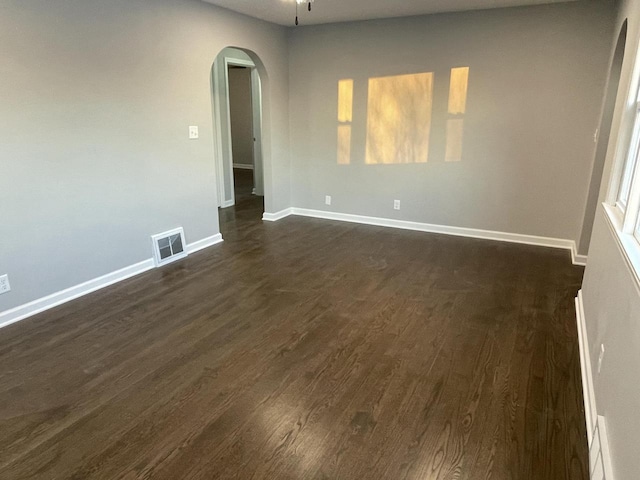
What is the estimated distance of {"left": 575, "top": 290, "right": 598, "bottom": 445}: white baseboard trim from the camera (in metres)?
1.95

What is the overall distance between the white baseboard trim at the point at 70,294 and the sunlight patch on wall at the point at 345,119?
2.79m

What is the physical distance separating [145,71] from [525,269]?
12.6ft

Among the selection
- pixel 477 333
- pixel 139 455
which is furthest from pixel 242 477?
pixel 477 333

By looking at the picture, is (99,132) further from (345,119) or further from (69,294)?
(345,119)

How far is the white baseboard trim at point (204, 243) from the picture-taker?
14.7ft

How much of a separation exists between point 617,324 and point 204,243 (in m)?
3.81

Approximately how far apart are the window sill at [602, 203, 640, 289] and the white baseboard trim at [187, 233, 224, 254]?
3.61 meters

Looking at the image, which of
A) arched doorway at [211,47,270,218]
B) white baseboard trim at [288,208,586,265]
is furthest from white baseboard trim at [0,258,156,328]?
white baseboard trim at [288,208,586,265]

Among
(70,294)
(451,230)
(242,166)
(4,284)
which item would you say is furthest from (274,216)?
(242,166)

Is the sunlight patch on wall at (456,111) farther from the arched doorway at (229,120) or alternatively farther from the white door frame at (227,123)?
the white door frame at (227,123)

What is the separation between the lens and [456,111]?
4.84 metres

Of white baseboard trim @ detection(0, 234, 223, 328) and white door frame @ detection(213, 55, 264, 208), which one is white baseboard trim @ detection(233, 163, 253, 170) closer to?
white door frame @ detection(213, 55, 264, 208)

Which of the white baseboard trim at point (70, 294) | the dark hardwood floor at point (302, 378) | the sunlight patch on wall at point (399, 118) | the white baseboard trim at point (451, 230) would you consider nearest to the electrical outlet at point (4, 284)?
the white baseboard trim at point (70, 294)

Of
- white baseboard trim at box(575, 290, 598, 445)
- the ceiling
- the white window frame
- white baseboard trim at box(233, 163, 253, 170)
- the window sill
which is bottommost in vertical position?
white baseboard trim at box(575, 290, 598, 445)
